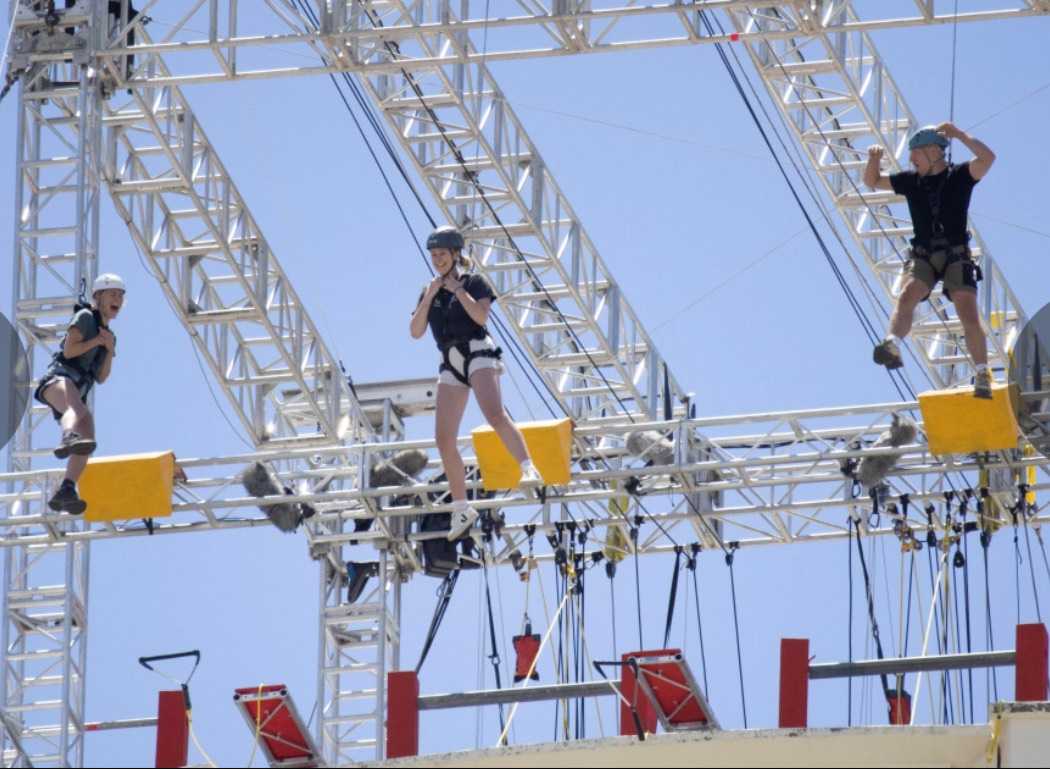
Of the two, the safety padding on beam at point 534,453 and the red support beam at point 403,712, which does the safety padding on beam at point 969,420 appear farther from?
the red support beam at point 403,712

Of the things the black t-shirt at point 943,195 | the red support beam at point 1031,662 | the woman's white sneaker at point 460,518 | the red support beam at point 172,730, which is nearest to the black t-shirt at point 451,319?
the woman's white sneaker at point 460,518

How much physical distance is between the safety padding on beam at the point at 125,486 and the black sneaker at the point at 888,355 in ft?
16.6

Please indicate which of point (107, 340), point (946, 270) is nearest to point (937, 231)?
point (946, 270)

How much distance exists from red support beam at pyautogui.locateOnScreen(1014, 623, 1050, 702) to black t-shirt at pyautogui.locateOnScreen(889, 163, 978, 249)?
2.82 metres

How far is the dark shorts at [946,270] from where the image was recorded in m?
17.6

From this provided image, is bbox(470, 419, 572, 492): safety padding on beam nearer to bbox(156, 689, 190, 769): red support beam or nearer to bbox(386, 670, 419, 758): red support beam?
bbox(386, 670, 419, 758): red support beam

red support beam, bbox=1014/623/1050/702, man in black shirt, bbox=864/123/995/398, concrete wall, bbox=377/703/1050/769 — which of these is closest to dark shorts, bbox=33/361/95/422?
concrete wall, bbox=377/703/1050/769

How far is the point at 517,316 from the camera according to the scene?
22.0m

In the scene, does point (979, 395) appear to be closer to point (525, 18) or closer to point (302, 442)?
point (525, 18)

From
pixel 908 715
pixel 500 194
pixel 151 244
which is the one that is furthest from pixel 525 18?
pixel 908 715

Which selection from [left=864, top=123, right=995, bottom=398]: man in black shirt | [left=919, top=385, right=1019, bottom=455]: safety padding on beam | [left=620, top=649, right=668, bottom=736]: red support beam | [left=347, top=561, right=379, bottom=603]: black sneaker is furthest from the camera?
[left=347, top=561, right=379, bottom=603]: black sneaker

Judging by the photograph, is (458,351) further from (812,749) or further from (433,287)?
(812,749)

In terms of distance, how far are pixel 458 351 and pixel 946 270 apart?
299cm

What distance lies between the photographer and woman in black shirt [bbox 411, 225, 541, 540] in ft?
57.3
